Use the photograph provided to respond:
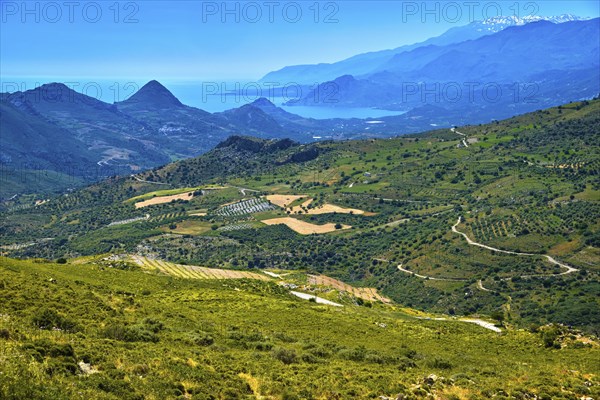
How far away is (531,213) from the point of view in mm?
126938

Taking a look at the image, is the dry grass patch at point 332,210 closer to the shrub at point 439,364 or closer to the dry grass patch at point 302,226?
the dry grass patch at point 302,226

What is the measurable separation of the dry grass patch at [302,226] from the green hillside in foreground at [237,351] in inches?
4587

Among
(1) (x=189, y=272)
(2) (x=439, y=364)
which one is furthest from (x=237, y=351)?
(1) (x=189, y=272)

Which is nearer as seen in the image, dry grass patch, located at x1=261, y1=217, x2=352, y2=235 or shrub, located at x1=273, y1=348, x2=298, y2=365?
shrub, located at x1=273, y1=348, x2=298, y2=365

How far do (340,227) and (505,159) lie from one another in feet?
237

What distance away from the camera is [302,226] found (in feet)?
567

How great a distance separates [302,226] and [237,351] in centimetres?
14167

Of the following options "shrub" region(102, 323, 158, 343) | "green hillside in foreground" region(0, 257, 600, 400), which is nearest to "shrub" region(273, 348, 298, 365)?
"green hillside in foreground" region(0, 257, 600, 400)

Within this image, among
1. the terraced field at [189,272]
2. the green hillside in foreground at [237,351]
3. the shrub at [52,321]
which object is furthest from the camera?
the terraced field at [189,272]

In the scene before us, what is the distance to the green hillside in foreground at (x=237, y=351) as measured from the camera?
21.7 m

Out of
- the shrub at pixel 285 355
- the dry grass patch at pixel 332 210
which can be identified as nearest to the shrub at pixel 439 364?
the shrub at pixel 285 355

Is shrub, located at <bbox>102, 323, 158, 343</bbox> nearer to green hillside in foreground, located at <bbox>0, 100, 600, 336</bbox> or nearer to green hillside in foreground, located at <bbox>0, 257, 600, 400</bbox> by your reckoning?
green hillside in foreground, located at <bbox>0, 257, 600, 400</bbox>

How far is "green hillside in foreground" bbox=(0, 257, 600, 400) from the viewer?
2170 centimetres

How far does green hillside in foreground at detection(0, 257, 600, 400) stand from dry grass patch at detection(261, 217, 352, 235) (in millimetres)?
116501
